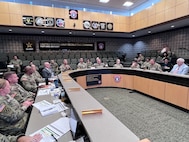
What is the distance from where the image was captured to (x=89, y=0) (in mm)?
7746

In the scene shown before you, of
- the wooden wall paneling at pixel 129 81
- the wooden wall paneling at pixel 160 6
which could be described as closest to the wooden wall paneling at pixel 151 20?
the wooden wall paneling at pixel 160 6

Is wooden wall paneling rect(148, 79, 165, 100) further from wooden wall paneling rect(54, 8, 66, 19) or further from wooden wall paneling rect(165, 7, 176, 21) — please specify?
wooden wall paneling rect(54, 8, 66, 19)

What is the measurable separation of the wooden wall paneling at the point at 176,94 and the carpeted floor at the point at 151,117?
176 mm

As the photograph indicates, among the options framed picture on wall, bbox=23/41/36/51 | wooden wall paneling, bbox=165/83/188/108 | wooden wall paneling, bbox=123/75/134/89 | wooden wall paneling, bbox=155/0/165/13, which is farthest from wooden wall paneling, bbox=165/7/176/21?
framed picture on wall, bbox=23/41/36/51

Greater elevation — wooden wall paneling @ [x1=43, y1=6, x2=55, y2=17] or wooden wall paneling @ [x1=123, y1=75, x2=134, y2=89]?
wooden wall paneling @ [x1=43, y1=6, x2=55, y2=17]

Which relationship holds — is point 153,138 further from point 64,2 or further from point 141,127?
point 64,2

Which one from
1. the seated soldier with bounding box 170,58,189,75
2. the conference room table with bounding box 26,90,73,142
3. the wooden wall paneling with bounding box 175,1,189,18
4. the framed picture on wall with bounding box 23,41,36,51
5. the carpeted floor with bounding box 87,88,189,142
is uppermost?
the wooden wall paneling with bounding box 175,1,189,18

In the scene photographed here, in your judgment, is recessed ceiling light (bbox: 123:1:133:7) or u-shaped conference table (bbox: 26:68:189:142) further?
recessed ceiling light (bbox: 123:1:133:7)

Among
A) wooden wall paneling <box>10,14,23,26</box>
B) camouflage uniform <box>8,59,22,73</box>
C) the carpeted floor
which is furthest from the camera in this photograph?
camouflage uniform <box>8,59,22,73</box>

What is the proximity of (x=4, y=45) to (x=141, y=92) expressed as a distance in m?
8.31

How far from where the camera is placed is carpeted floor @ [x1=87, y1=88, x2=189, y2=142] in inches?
86.2

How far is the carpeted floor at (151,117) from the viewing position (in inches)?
86.2

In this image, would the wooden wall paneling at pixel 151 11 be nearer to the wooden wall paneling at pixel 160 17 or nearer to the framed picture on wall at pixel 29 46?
the wooden wall paneling at pixel 160 17

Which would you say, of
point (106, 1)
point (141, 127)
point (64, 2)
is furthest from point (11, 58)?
point (141, 127)
